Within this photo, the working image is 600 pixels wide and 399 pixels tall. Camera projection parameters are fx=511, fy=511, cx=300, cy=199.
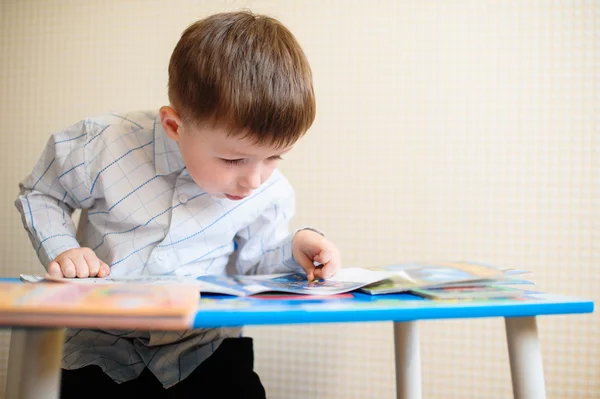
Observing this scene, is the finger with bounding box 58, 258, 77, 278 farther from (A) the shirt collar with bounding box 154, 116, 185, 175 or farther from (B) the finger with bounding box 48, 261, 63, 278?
(A) the shirt collar with bounding box 154, 116, 185, 175

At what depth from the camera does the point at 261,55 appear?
652 millimetres

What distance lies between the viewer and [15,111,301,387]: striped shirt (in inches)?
29.2

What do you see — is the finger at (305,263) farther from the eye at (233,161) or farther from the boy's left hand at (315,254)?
the eye at (233,161)

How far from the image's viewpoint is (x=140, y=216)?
30.9 inches

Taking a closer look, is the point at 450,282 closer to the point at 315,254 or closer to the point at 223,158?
the point at 315,254

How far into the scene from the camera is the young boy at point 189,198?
0.65 meters

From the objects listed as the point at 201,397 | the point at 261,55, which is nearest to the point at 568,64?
the point at 261,55

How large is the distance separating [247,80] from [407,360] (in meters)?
0.48

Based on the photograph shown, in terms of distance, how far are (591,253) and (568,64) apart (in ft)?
1.31

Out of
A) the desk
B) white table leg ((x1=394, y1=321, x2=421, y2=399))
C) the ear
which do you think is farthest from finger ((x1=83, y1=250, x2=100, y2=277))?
white table leg ((x1=394, y1=321, x2=421, y2=399))

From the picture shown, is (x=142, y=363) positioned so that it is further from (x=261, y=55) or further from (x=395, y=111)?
(x=395, y=111)

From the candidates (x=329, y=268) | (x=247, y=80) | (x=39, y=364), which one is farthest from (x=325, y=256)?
(x=39, y=364)

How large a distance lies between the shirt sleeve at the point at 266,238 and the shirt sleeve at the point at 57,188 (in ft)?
0.85

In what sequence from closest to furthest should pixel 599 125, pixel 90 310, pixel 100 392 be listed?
pixel 90 310 < pixel 100 392 < pixel 599 125
